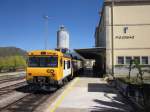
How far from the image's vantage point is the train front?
19344 mm

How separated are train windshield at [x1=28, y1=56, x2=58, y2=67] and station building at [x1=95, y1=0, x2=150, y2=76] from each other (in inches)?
724

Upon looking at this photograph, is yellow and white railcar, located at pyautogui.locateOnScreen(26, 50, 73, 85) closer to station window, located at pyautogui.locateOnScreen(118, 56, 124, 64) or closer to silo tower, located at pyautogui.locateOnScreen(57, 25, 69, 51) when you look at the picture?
station window, located at pyautogui.locateOnScreen(118, 56, 124, 64)

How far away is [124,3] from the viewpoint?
37656 millimetres

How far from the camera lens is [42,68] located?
19625mm

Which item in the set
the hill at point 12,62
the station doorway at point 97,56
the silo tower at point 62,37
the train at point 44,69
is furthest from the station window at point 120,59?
the silo tower at point 62,37

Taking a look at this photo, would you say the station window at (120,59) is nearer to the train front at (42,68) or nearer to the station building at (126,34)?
the station building at (126,34)

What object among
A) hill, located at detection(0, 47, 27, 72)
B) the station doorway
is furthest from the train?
the station doorway

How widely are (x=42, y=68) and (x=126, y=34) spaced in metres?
20.2

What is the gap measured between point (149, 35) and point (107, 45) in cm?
531

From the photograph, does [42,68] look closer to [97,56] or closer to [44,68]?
[44,68]

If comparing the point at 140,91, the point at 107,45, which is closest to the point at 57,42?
the point at 107,45

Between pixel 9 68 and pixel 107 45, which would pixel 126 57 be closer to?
pixel 107 45

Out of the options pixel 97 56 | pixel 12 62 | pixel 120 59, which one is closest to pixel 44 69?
pixel 120 59

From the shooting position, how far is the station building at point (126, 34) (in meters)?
37.4
